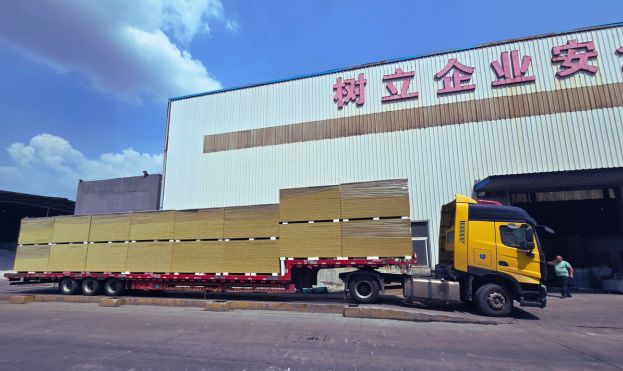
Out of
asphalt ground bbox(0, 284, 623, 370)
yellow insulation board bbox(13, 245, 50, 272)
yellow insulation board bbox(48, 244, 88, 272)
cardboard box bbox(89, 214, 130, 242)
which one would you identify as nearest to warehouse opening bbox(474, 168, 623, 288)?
asphalt ground bbox(0, 284, 623, 370)

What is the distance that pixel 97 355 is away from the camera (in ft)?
17.9

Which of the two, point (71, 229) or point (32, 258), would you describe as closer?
point (71, 229)

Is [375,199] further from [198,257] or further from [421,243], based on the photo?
[421,243]

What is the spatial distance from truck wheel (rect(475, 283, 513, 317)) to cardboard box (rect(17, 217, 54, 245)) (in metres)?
16.6

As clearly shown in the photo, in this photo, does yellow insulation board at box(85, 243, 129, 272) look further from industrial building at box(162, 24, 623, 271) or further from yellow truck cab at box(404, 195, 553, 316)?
yellow truck cab at box(404, 195, 553, 316)

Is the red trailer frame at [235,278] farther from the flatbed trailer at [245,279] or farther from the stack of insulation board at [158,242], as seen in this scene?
the stack of insulation board at [158,242]

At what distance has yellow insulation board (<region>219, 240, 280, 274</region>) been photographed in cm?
1116

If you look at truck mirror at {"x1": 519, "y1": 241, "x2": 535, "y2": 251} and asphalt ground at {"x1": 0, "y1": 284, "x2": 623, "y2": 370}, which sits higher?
truck mirror at {"x1": 519, "y1": 241, "x2": 535, "y2": 251}

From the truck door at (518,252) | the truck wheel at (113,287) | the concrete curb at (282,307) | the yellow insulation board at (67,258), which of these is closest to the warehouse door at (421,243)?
the truck door at (518,252)

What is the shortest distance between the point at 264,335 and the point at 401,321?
363cm

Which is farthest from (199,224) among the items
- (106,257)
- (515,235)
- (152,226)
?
(515,235)

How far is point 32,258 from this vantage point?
14516 millimetres

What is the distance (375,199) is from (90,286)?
465 inches

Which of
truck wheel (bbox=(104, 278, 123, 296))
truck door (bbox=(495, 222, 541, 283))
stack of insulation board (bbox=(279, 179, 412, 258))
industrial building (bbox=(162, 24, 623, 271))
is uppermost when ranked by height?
industrial building (bbox=(162, 24, 623, 271))
